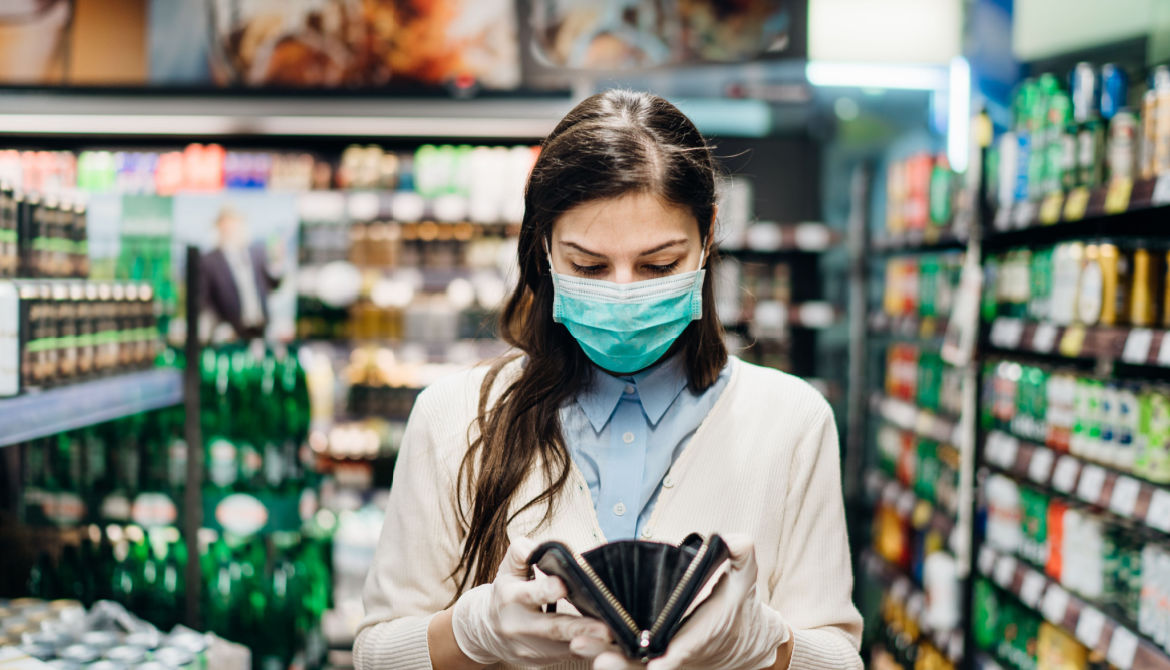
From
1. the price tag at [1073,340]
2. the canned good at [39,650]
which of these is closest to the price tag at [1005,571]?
the price tag at [1073,340]

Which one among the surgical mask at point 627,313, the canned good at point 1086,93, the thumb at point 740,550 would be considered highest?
the canned good at point 1086,93

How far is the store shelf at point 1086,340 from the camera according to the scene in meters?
2.46

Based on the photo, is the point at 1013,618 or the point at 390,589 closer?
the point at 390,589

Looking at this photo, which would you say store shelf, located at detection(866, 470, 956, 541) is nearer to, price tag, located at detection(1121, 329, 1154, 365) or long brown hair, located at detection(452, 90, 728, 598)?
price tag, located at detection(1121, 329, 1154, 365)

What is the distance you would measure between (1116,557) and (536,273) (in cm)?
224

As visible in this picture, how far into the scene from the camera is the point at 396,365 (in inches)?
215

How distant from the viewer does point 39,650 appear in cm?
176

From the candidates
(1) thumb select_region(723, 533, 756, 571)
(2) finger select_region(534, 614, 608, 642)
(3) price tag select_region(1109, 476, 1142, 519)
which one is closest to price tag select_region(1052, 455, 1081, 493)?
(3) price tag select_region(1109, 476, 1142, 519)

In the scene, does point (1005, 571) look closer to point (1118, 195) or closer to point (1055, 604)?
point (1055, 604)

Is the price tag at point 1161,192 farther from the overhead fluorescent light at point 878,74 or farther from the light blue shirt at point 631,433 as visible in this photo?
the overhead fluorescent light at point 878,74

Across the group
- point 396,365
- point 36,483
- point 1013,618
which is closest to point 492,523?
point 36,483

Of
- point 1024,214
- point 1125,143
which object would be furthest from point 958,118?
point 1125,143

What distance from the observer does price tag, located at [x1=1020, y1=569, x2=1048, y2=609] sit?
315 centimetres

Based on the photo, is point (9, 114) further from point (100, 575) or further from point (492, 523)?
point (492, 523)
